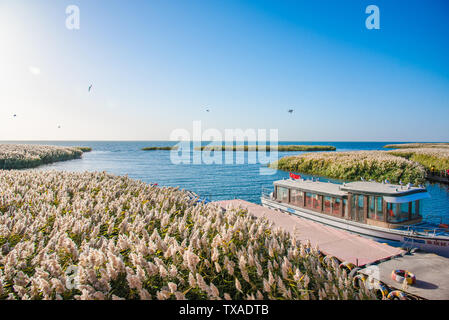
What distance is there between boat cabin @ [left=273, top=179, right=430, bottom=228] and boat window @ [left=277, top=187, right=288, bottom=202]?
166cm

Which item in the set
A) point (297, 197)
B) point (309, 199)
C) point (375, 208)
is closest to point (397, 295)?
point (375, 208)

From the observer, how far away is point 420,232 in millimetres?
11156

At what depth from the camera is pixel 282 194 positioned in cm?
1762

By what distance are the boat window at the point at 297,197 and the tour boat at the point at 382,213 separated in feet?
2.51

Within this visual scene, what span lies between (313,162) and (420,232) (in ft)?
110

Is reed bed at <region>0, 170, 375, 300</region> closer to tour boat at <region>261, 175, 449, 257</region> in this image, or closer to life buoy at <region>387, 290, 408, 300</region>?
life buoy at <region>387, 290, 408, 300</region>

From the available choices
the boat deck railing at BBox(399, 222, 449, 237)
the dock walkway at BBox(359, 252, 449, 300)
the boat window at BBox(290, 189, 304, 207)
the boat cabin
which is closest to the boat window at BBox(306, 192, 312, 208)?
the boat cabin

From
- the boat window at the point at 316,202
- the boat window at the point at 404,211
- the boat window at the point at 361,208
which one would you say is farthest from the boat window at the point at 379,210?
the boat window at the point at 316,202

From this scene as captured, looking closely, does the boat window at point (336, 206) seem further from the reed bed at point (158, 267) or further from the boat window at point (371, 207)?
the reed bed at point (158, 267)

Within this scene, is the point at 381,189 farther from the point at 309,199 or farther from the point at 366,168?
the point at 366,168

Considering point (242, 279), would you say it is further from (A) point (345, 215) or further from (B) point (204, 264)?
(A) point (345, 215)

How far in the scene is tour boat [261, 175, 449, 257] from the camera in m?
11.0

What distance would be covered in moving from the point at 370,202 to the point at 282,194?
236 inches
